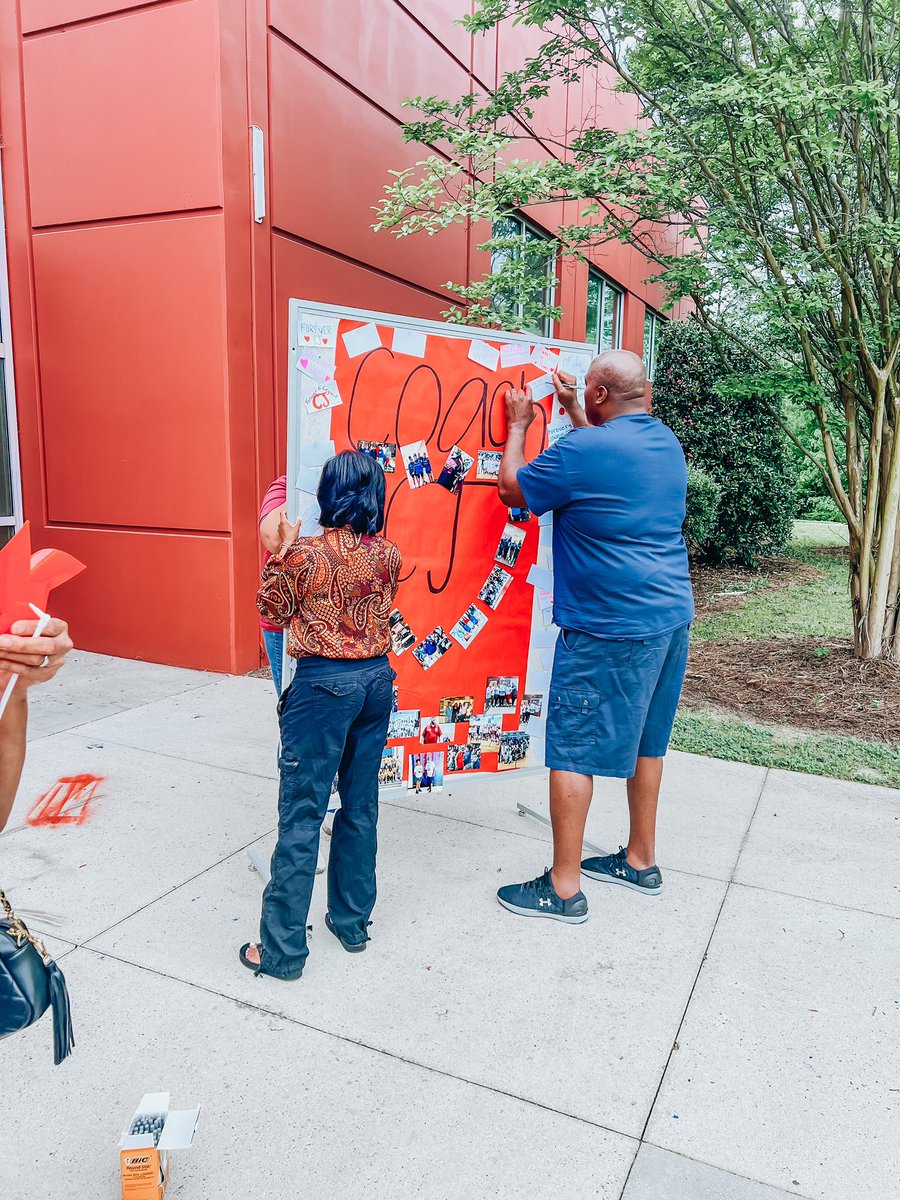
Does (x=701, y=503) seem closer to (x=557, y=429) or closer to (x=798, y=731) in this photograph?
(x=798, y=731)

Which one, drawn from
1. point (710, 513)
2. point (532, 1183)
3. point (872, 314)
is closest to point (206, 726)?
point (532, 1183)

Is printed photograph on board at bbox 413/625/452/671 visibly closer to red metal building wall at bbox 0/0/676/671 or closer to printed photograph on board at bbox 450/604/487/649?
printed photograph on board at bbox 450/604/487/649

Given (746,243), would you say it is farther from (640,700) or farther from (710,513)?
(710,513)

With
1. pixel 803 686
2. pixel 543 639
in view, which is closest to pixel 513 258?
pixel 803 686

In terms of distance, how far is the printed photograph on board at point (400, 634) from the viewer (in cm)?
361

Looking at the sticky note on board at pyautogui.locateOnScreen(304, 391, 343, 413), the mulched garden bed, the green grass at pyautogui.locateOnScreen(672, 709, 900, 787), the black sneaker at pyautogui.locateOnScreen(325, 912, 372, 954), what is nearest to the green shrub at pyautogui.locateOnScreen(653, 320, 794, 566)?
the mulched garden bed

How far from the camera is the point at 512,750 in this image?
3.97 m

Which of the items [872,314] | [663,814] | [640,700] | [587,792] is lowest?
A: [663,814]

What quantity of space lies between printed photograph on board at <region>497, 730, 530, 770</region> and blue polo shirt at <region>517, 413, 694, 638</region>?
0.86 meters

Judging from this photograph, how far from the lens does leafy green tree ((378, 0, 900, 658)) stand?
5746 millimetres

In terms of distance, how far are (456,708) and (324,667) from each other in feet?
3.72

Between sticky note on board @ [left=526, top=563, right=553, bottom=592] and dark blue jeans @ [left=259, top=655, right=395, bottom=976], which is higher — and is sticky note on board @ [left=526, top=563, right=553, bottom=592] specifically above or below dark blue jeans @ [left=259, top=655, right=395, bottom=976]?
above

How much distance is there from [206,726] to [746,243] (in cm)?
480

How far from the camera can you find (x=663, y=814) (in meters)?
4.42
